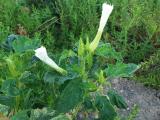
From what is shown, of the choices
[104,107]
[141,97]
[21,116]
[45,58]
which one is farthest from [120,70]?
[141,97]

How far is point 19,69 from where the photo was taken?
1.73 meters

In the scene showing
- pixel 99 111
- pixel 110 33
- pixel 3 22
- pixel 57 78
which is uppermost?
pixel 3 22

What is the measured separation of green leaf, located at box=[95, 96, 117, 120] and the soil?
671 millimetres

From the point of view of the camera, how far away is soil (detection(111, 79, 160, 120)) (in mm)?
2377

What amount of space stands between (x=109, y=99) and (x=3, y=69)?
1.75 ft

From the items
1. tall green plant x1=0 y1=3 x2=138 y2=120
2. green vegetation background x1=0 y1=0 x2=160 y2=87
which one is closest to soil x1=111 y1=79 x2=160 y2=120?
green vegetation background x1=0 y1=0 x2=160 y2=87

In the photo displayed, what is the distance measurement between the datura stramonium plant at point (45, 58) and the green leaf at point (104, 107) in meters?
0.18

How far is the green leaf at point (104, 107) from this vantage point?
1671mm

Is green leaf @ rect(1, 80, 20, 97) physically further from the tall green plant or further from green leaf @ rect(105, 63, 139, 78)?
green leaf @ rect(105, 63, 139, 78)

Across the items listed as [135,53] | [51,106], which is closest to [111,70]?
[51,106]

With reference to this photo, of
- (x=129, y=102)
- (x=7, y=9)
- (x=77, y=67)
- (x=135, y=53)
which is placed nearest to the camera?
(x=77, y=67)

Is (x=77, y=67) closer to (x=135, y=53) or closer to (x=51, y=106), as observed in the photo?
(x=51, y=106)

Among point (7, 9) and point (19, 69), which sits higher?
point (7, 9)

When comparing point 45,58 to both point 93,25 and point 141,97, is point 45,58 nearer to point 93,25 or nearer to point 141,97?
point 141,97
